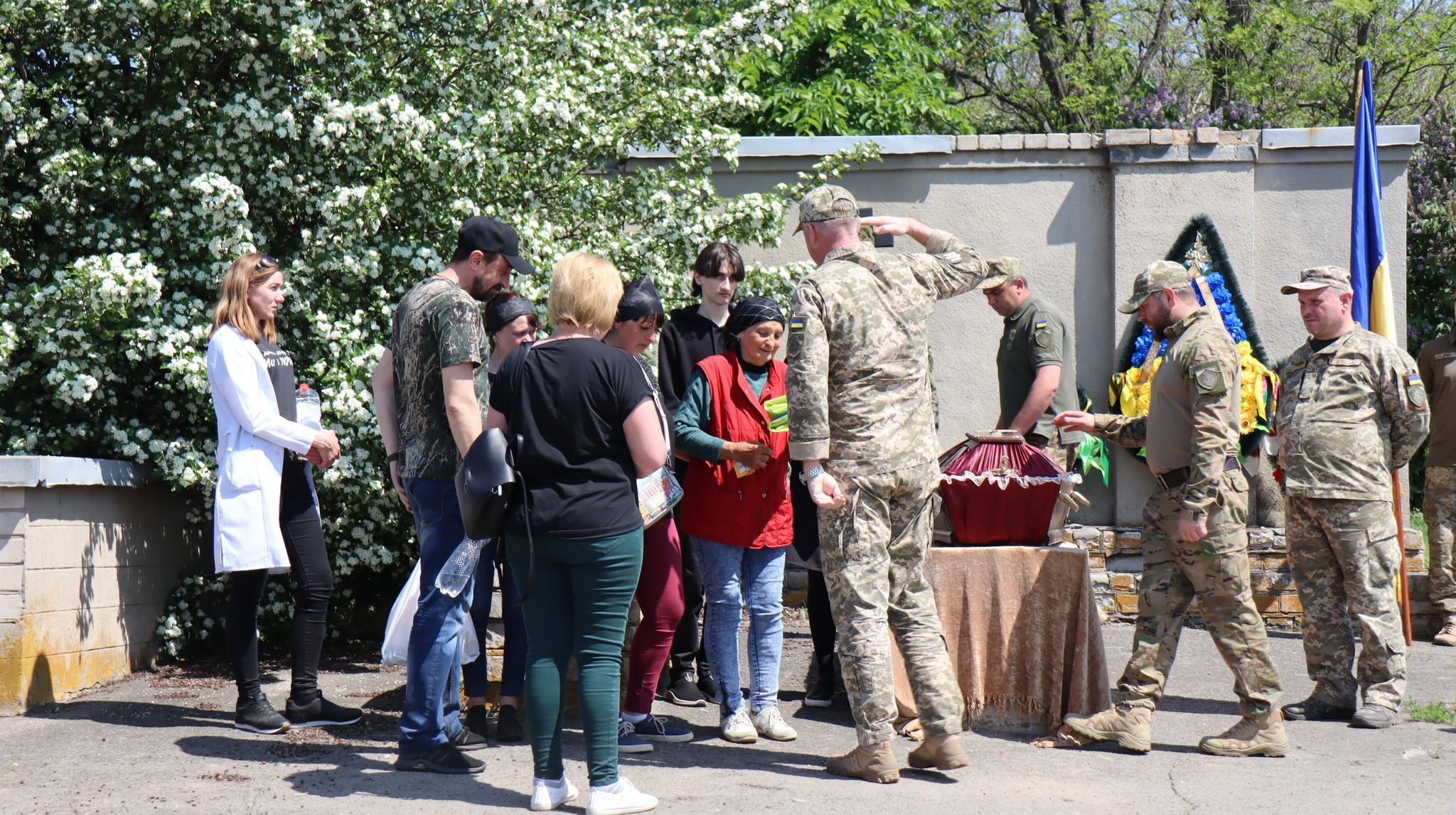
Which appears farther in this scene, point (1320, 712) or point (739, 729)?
point (1320, 712)

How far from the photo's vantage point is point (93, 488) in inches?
230

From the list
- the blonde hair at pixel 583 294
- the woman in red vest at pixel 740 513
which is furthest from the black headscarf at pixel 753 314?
the blonde hair at pixel 583 294

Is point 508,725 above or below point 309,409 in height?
below

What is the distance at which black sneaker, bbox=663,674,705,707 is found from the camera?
5.66 m

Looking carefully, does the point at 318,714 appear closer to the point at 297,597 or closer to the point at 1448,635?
the point at 297,597

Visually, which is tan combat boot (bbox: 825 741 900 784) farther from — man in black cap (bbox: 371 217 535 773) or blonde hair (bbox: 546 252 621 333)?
blonde hair (bbox: 546 252 621 333)

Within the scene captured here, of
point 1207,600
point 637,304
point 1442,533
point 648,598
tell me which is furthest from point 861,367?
point 1442,533

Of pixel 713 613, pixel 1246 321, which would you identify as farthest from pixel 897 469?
pixel 1246 321

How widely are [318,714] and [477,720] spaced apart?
737mm

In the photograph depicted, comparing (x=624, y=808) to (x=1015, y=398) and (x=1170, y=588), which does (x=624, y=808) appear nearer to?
(x=1170, y=588)

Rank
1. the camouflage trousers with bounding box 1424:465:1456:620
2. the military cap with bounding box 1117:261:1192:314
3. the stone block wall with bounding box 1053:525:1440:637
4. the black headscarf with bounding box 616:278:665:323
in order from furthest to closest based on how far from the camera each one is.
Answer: the stone block wall with bounding box 1053:525:1440:637
the camouflage trousers with bounding box 1424:465:1456:620
the military cap with bounding box 1117:261:1192:314
the black headscarf with bounding box 616:278:665:323

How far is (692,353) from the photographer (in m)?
5.70

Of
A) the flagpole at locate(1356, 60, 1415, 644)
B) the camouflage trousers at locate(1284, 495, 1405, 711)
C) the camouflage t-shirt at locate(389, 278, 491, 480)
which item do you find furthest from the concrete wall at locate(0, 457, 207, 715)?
the flagpole at locate(1356, 60, 1415, 644)

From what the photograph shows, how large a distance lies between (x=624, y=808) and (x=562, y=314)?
1580mm
